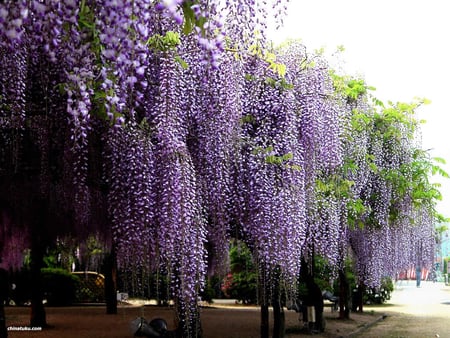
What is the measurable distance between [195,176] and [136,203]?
82 cm

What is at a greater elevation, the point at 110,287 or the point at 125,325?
the point at 110,287

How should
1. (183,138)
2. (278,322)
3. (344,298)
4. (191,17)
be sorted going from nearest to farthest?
(191,17)
(183,138)
(278,322)
(344,298)

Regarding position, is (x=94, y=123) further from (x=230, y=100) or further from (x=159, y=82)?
(x=230, y=100)

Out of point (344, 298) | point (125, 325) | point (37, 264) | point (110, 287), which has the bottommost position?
point (125, 325)

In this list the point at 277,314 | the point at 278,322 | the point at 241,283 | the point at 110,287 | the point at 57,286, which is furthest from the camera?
the point at 241,283

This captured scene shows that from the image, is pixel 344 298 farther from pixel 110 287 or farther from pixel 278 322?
pixel 278 322

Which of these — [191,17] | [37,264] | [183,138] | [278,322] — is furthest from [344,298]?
[191,17]

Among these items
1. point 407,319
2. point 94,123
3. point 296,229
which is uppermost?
point 94,123

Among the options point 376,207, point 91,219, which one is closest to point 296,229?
point 91,219

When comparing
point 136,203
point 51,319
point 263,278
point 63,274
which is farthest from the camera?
point 63,274

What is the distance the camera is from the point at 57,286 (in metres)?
23.4

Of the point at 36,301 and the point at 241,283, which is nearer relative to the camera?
the point at 36,301

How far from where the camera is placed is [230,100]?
7449 mm

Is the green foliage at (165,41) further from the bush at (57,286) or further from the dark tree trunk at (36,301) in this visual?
the bush at (57,286)
